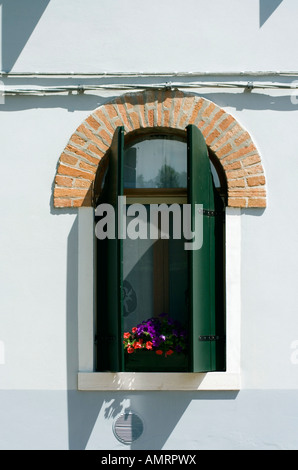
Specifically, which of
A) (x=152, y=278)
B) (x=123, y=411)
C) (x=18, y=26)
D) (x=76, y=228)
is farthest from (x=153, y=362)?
(x=18, y=26)

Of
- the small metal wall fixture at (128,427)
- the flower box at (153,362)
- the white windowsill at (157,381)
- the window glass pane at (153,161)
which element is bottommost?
the small metal wall fixture at (128,427)

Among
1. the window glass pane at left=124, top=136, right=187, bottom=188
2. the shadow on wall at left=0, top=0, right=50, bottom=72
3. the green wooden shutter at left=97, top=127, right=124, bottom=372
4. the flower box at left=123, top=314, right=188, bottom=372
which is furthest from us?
the window glass pane at left=124, top=136, right=187, bottom=188

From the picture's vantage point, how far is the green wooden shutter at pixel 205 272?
17.3ft

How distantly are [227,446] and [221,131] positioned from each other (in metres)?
2.33

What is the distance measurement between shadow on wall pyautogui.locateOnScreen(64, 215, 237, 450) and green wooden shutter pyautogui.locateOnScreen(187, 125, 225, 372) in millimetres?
344

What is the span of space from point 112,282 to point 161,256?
54 centimetres

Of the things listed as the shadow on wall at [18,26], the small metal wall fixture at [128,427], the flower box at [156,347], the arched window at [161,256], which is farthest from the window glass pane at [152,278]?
the shadow on wall at [18,26]

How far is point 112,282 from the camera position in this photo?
5.44m

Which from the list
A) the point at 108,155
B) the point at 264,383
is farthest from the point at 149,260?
the point at 264,383

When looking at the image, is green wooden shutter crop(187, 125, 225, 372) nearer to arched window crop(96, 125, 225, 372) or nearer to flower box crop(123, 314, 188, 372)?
arched window crop(96, 125, 225, 372)

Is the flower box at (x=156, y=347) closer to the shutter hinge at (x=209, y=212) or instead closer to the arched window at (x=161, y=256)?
the arched window at (x=161, y=256)

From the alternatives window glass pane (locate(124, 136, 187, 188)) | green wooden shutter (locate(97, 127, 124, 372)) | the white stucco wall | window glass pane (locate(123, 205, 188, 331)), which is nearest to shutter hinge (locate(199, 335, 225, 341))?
the white stucco wall

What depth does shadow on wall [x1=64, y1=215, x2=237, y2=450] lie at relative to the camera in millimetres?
5531
